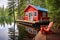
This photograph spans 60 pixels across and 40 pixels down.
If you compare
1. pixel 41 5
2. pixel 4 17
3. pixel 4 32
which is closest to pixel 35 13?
pixel 41 5

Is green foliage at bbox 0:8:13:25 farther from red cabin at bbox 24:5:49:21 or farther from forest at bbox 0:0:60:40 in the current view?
red cabin at bbox 24:5:49:21

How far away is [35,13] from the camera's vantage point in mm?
1945

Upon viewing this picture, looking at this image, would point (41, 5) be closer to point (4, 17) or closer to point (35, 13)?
point (35, 13)

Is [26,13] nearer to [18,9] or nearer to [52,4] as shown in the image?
[18,9]

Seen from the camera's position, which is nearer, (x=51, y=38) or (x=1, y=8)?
(x=51, y=38)

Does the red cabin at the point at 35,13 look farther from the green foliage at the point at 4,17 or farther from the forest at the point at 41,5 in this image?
the green foliage at the point at 4,17

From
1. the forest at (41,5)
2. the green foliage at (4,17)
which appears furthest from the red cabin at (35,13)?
the green foliage at (4,17)

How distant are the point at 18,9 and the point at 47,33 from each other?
0.47 m

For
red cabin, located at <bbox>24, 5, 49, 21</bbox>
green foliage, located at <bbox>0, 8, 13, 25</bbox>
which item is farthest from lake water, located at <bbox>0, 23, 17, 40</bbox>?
red cabin, located at <bbox>24, 5, 49, 21</bbox>

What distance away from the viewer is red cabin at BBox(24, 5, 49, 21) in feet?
6.16

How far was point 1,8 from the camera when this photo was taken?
1794 millimetres

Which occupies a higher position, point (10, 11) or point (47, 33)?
point (10, 11)

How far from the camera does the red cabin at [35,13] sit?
1878mm

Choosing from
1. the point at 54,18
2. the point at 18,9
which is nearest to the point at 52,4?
the point at 54,18
